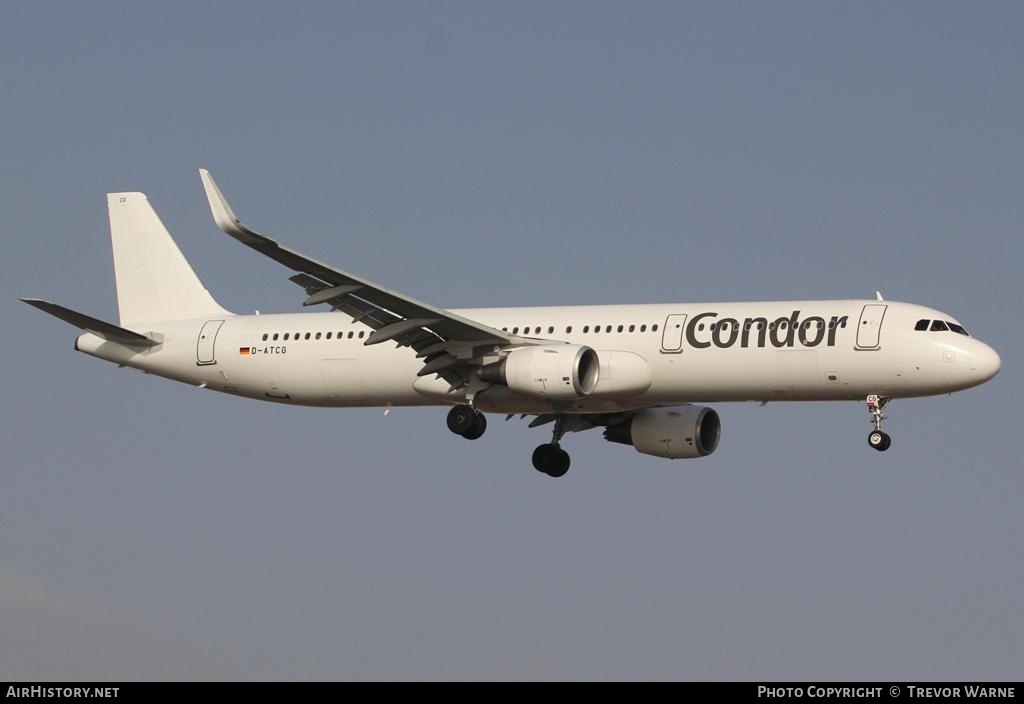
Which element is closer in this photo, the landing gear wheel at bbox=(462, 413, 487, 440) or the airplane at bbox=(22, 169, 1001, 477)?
the airplane at bbox=(22, 169, 1001, 477)

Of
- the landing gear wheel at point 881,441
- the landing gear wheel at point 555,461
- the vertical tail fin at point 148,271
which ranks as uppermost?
the vertical tail fin at point 148,271

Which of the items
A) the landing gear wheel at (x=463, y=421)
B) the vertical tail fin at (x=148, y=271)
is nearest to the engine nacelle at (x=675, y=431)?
the landing gear wheel at (x=463, y=421)

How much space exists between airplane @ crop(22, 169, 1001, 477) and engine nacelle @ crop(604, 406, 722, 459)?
43 mm

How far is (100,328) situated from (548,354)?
14.7 m

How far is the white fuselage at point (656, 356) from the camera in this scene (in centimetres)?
4650

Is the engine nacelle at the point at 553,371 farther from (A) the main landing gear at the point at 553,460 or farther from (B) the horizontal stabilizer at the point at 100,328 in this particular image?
(B) the horizontal stabilizer at the point at 100,328

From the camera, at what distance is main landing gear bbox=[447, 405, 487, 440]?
51.4 m

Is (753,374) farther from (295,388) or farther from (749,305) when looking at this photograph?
(295,388)

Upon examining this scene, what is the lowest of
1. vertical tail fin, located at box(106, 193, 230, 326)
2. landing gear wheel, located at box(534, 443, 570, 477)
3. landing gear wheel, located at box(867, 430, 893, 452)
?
landing gear wheel, located at box(867, 430, 893, 452)

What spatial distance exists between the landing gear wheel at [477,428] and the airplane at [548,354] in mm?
52

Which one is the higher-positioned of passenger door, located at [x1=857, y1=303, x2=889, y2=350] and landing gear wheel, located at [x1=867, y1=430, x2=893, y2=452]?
passenger door, located at [x1=857, y1=303, x2=889, y2=350]

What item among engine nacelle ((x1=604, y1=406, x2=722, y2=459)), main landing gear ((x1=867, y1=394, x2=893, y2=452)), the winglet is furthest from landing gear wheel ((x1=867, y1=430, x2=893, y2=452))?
the winglet

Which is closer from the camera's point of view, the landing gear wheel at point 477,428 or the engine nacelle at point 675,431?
the landing gear wheel at point 477,428

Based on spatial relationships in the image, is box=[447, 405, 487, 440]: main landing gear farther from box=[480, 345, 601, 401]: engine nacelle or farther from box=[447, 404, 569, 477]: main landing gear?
box=[480, 345, 601, 401]: engine nacelle
